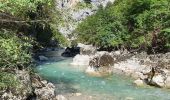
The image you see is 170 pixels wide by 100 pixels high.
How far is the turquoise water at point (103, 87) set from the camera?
70.8 ft

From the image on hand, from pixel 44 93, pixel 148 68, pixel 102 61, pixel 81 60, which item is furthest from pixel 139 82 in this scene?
pixel 81 60

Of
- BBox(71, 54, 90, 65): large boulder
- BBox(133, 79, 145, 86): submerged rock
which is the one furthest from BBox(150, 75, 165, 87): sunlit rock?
BBox(71, 54, 90, 65): large boulder

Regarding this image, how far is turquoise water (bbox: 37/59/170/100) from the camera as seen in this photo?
21.6 m

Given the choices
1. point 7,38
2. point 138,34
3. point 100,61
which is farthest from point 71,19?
point 138,34

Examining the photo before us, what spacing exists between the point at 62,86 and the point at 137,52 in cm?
1745

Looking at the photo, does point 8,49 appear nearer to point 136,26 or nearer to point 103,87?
point 103,87

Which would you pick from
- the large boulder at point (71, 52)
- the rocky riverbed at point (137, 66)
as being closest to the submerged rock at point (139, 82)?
the rocky riverbed at point (137, 66)

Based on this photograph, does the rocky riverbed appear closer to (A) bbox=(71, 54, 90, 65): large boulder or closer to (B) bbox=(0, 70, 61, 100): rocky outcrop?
(A) bbox=(71, 54, 90, 65): large boulder

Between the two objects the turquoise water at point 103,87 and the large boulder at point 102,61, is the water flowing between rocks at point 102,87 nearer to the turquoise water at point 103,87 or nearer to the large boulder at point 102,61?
the turquoise water at point 103,87

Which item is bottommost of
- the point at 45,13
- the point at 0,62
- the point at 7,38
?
the point at 0,62

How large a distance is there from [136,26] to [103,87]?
20.9 m

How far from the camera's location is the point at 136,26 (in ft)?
145

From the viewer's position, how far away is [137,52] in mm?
40562

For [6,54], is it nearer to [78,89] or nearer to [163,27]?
[78,89]
